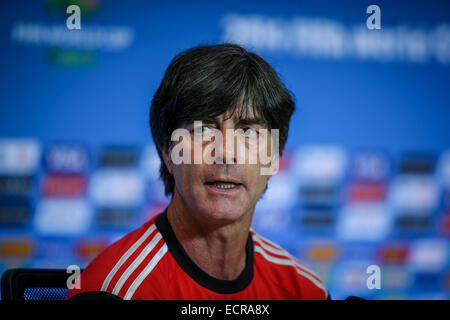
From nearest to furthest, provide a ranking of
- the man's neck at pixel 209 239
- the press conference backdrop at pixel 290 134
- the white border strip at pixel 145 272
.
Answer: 1. the white border strip at pixel 145 272
2. the man's neck at pixel 209 239
3. the press conference backdrop at pixel 290 134

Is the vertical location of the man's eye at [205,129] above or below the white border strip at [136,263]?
above

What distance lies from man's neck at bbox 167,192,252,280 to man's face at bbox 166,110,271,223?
1.8 inches

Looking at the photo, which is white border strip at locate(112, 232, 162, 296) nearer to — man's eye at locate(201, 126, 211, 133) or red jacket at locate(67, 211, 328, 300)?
red jacket at locate(67, 211, 328, 300)

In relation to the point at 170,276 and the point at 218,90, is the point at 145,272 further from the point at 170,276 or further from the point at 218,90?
the point at 218,90

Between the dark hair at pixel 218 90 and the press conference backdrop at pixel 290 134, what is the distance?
1.03 metres

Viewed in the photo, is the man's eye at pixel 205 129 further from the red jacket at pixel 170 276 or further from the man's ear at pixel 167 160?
the red jacket at pixel 170 276

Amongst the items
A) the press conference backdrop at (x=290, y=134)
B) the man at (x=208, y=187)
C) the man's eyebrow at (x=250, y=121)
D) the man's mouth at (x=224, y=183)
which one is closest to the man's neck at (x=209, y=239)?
the man at (x=208, y=187)

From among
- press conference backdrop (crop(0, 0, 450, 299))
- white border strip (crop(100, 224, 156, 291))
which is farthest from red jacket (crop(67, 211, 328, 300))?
press conference backdrop (crop(0, 0, 450, 299))

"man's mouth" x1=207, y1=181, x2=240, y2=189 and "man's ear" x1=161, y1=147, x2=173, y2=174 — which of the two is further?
"man's ear" x1=161, y1=147, x2=173, y2=174

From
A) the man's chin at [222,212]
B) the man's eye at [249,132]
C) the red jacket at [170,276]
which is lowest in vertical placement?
the red jacket at [170,276]

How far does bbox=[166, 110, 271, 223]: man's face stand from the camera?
88 cm

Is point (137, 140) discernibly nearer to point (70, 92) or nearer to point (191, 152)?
point (70, 92)

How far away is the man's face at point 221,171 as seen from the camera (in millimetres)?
878

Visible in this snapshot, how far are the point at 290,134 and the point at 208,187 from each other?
129 cm
